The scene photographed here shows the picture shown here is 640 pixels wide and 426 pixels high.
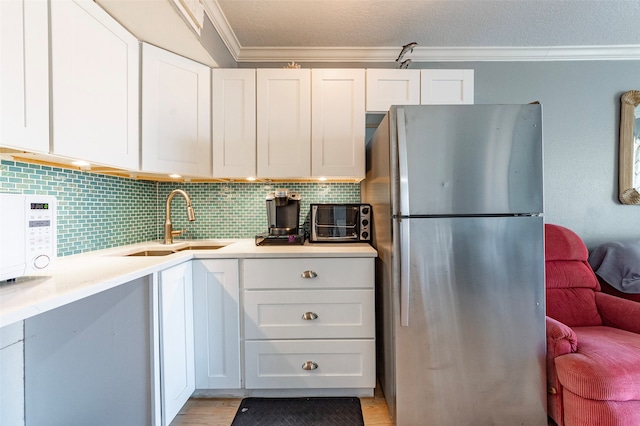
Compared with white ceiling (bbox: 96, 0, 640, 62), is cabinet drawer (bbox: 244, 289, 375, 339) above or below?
below

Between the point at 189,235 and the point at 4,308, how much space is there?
1.48m

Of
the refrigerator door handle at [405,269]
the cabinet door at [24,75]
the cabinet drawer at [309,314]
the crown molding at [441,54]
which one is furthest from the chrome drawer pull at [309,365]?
the crown molding at [441,54]

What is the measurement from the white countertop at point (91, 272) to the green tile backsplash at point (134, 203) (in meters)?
0.12

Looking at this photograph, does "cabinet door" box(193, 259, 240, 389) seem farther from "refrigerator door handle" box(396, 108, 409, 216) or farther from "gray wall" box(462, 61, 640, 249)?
"gray wall" box(462, 61, 640, 249)

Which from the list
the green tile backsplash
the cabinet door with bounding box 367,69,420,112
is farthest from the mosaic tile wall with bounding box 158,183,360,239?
the cabinet door with bounding box 367,69,420,112

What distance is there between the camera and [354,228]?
1816mm

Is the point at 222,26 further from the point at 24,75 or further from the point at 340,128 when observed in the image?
A: the point at 24,75

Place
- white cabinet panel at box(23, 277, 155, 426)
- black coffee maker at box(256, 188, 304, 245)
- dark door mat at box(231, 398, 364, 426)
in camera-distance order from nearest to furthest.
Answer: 1. white cabinet panel at box(23, 277, 155, 426)
2. dark door mat at box(231, 398, 364, 426)
3. black coffee maker at box(256, 188, 304, 245)

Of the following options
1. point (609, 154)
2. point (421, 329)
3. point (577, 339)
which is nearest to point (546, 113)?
point (609, 154)

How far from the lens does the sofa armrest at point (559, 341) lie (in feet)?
4.12

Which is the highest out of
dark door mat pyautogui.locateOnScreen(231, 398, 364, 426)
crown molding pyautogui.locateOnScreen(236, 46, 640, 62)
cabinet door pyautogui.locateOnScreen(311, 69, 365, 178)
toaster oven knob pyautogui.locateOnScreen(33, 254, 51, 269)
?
crown molding pyautogui.locateOnScreen(236, 46, 640, 62)

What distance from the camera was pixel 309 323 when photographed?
1482 millimetres

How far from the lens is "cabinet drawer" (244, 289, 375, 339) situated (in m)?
1.48

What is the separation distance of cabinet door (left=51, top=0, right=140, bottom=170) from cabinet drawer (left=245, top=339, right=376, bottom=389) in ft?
4.09
